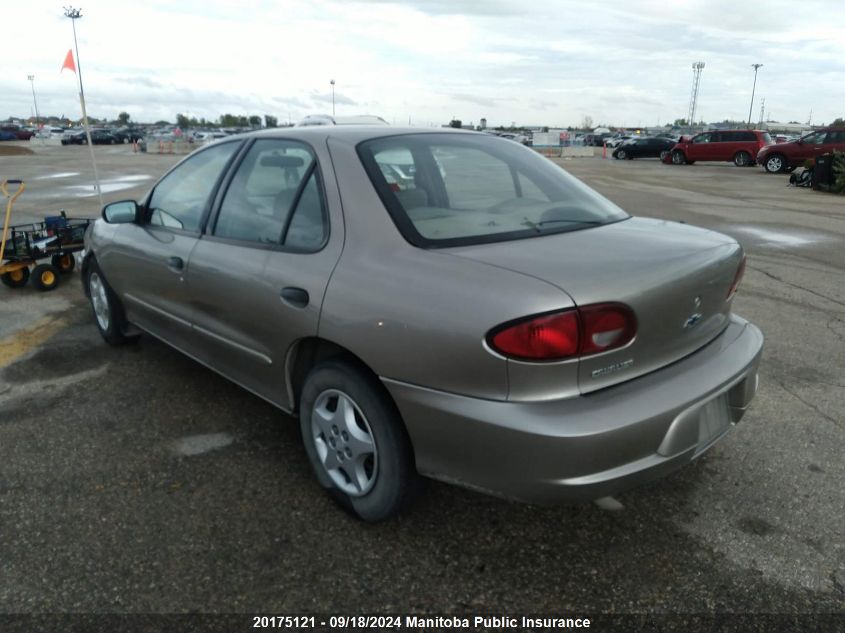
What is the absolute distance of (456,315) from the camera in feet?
7.03

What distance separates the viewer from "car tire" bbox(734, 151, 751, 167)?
1127 inches

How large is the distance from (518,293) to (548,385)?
0.31 m

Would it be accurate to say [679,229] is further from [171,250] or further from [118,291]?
[118,291]

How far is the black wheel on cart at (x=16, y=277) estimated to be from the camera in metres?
6.39

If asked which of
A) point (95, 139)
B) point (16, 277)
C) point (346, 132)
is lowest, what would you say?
point (95, 139)

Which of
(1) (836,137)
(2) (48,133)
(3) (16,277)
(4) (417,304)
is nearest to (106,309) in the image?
(3) (16,277)

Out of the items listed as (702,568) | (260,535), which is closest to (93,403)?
(260,535)

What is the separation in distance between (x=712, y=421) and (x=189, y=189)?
115 inches

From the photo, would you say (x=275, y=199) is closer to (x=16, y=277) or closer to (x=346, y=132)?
(x=346, y=132)

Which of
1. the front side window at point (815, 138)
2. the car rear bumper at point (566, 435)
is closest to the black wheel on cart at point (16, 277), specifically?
the car rear bumper at point (566, 435)

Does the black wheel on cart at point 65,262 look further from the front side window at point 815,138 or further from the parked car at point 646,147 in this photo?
the parked car at point 646,147

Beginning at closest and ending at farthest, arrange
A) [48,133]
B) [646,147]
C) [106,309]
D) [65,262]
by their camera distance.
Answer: [106,309] < [65,262] < [646,147] < [48,133]

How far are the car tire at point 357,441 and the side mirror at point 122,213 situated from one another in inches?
76.3

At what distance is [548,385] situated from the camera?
2102 mm
